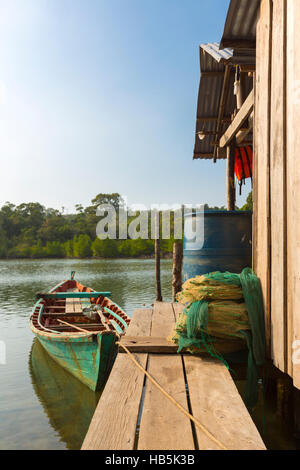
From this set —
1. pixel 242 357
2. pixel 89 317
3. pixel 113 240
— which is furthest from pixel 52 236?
pixel 242 357

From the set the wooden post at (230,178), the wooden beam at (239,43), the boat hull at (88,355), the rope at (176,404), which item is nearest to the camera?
the rope at (176,404)

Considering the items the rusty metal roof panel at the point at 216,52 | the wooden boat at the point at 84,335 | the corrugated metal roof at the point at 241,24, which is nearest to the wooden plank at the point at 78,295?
the wooden boat at the point at 84,335

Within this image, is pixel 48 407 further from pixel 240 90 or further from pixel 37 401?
pixel 240 90

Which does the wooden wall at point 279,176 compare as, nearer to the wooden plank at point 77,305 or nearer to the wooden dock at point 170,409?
the wooden dock at point 170,409

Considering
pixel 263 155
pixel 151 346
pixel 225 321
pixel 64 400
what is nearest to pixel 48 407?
pixel 64 400

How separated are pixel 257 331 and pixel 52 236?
239ft

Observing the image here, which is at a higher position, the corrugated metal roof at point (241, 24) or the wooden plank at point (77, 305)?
the corrugated metal roof at point (241, 24)

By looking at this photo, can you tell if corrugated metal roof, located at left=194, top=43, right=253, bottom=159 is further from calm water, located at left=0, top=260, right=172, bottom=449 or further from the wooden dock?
calm water, located at left=0, top=260, right=172, bottom=449

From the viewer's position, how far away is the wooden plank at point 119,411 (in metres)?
Answer: 1.81

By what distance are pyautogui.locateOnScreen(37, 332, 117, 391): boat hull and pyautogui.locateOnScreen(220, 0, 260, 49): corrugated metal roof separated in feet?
13.6

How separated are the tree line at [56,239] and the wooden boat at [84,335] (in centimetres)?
4553

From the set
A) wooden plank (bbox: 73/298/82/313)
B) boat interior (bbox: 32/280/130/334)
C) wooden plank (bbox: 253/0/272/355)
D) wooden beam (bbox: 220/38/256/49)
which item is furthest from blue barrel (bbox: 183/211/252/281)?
wooden plank (bbox: 73/298/82/313)

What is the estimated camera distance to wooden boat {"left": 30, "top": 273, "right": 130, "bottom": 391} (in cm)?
558

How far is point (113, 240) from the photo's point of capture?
213 feet
